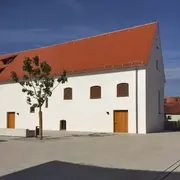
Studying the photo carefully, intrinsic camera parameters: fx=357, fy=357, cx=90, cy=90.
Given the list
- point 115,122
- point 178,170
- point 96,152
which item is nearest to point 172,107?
point 115,122

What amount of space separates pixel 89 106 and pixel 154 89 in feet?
19.5

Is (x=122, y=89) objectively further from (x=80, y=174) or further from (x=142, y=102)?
(x=80, y=174)

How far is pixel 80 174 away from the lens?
32.6ft

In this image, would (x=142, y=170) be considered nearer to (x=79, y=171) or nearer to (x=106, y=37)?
(x=79, y=171)

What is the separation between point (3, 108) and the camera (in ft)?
128

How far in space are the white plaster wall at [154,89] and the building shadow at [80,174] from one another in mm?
18953

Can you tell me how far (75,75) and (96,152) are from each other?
18.6m

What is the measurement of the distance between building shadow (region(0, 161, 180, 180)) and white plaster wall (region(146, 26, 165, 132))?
62.2 feet

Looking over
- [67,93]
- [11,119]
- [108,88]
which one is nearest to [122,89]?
[108,88]

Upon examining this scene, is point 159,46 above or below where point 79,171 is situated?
above

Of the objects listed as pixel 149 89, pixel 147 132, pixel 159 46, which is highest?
pixel 159 46

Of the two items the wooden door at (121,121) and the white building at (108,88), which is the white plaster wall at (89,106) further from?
the wooden door at (121,121)

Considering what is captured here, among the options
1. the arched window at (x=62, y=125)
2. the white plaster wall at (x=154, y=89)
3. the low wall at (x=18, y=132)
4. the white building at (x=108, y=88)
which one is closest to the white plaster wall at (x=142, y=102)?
the white building at (x=108, y=88)

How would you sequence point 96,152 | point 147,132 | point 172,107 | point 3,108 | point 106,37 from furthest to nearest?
point 172,107 < point 3,108 < point 106,37 < point 147,132 < point 96,152
